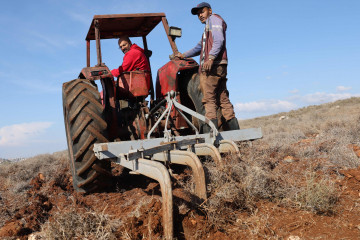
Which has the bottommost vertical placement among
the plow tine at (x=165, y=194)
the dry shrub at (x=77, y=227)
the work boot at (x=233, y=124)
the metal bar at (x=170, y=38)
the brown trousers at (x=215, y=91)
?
the dry shrub at (x=77, y=227)

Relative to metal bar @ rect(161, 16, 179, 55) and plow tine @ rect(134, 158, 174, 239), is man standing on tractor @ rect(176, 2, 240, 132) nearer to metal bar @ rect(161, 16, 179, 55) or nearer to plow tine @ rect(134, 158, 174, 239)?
metal bar @ rect(161, 16, 179, 55)

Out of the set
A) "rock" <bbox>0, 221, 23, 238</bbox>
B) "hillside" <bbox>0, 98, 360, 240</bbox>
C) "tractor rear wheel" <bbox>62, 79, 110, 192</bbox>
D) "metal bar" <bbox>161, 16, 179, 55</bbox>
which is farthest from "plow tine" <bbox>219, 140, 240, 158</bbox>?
"rock" <bbox>0, 221, 23, 238</bbox>

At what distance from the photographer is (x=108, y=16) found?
4527 millimetres

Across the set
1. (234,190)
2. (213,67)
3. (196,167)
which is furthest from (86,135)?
(213,67)

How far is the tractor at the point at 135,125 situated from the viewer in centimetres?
300

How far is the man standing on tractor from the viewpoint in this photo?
13.9 ft

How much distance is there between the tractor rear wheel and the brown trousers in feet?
4.84

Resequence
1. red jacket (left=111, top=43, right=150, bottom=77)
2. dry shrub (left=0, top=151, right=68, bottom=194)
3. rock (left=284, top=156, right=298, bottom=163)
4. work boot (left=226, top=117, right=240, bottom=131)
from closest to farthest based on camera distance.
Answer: red jacket (left=111, top=43, right=150, bottom=77) → work boot (left=226, top=117, right=240, bottom=131) → rock (left=284, top=156, right=298, bottom=163) → dry shrub (left=0, top=151, right=68, bottom=194)

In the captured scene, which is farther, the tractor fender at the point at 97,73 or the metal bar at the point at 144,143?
the tractor fender at the point at 97,73

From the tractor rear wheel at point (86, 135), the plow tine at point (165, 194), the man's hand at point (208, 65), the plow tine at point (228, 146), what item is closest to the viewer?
the plow tine at point (165, 194)

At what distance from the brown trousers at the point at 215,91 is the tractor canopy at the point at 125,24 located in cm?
148

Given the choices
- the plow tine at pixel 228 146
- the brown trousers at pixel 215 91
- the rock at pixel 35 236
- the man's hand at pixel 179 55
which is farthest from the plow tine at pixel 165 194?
the man's hand at pixel 179 55

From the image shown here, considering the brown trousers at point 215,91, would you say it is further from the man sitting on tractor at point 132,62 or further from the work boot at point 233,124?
the man sitting on tractor at point 132,62

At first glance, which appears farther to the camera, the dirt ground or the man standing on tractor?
the man standing on tractor
